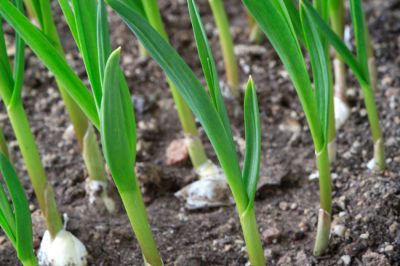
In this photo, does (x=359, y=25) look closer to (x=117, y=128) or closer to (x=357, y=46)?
(x=357, y=46)

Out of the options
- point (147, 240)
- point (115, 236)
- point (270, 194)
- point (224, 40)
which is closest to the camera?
point (147, 240)

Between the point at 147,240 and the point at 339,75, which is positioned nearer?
the point at 147,240

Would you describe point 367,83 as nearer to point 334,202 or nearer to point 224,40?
point 334,202

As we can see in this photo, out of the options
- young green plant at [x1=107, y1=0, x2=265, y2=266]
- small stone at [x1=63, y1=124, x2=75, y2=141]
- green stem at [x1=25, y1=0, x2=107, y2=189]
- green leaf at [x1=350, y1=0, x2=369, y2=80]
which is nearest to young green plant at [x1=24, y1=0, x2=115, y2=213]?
Answer: green stem at [x1=25, y1=0, x2=107, y2=189]

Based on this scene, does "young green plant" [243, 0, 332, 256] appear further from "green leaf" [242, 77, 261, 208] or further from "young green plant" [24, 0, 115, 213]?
"young green plant" [24, 0, 115, 213]

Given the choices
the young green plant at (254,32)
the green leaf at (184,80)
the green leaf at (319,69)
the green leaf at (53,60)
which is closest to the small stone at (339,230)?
the green leaf at (319,69)

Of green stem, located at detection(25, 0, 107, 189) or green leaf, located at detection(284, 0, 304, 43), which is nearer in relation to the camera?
green leaf, located at detection(284, 0, 304, 43)

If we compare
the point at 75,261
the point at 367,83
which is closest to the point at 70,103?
the point at 75,261
